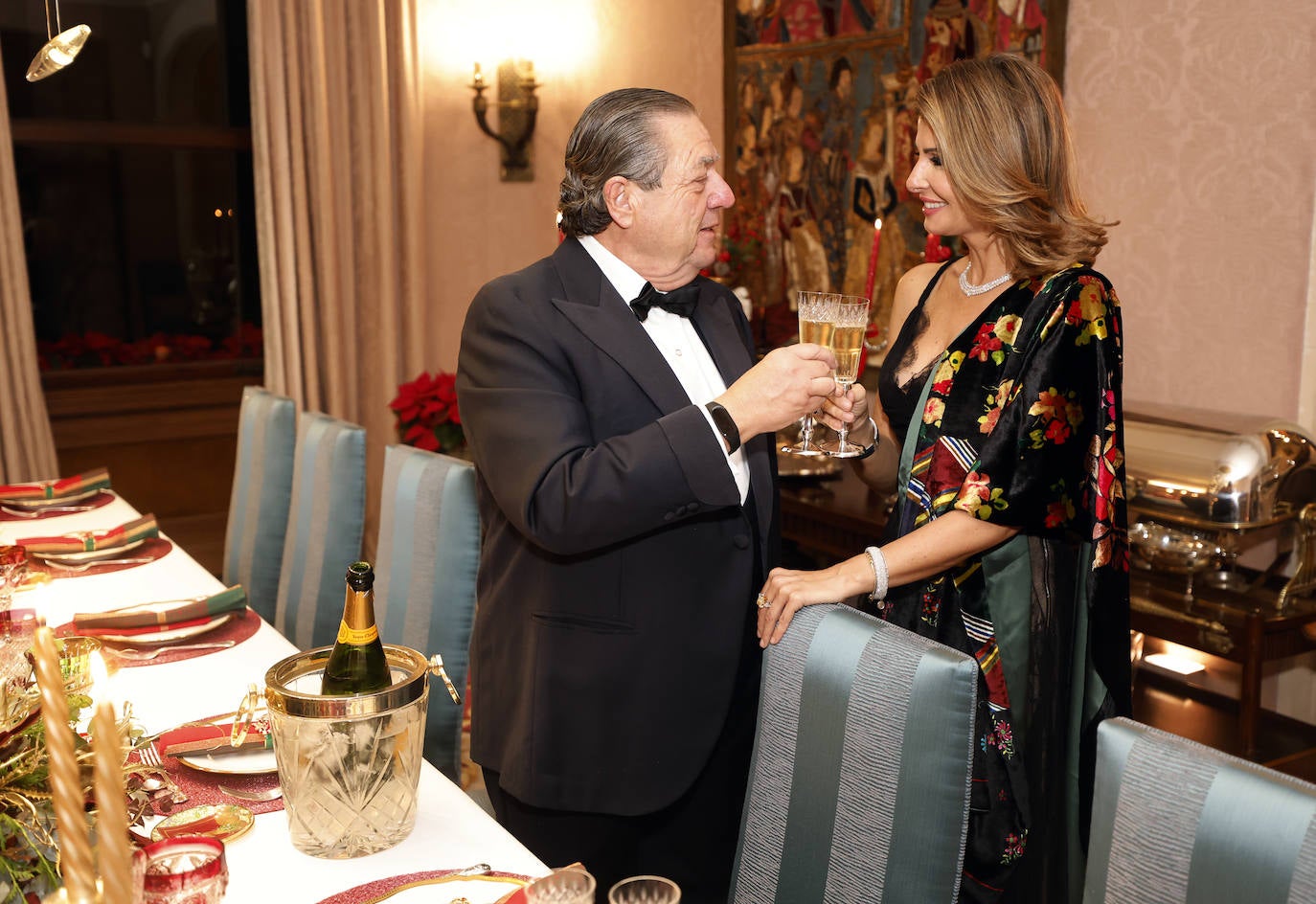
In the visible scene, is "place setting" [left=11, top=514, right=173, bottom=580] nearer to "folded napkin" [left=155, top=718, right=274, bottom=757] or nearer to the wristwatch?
"folded napkin" [left=155, top=718, right=274, bottom=757]

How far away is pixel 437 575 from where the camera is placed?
224 cm

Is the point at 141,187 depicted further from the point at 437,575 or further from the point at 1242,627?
the point at 1242,627

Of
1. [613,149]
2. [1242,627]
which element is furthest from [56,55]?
[1242,627]

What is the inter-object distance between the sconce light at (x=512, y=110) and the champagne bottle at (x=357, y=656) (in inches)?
174

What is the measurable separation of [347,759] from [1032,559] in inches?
42.1

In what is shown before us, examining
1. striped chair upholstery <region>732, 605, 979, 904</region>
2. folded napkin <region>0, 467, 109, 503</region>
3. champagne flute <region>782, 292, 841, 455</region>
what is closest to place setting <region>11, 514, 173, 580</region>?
folded napkin <region>0, 467, 109, 503</region>

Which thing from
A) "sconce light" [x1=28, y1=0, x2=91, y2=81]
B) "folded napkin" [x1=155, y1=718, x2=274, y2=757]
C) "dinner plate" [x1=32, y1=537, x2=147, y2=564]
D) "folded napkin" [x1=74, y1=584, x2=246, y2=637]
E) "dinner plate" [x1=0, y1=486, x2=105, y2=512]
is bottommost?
"dinner plate" [x1=0, y1=486, x2=105, y2=512]

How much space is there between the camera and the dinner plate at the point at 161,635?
2.00m

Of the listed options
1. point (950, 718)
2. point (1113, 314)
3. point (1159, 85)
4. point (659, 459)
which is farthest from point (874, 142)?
point (950, 718)

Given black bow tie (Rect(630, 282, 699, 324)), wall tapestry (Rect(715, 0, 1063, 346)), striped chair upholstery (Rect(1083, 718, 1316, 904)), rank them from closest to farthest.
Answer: striped chair upholstery (Rect(1083, 718, 1316, 904)), black bow tie (Rect(630, 282, 699, 324)), wall tapestry (Rect(715, 0, 1063, 346))

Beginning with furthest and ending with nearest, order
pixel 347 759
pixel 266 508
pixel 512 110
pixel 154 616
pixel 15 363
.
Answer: pixel 512 110 < pixel 15 363 < pixel 266 508 < pixel 154 616 < pixel 347 759

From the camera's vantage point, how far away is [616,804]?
1.68 meters

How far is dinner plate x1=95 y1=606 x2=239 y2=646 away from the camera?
200 centimetres

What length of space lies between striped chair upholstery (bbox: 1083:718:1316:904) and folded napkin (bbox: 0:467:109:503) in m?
2.92
